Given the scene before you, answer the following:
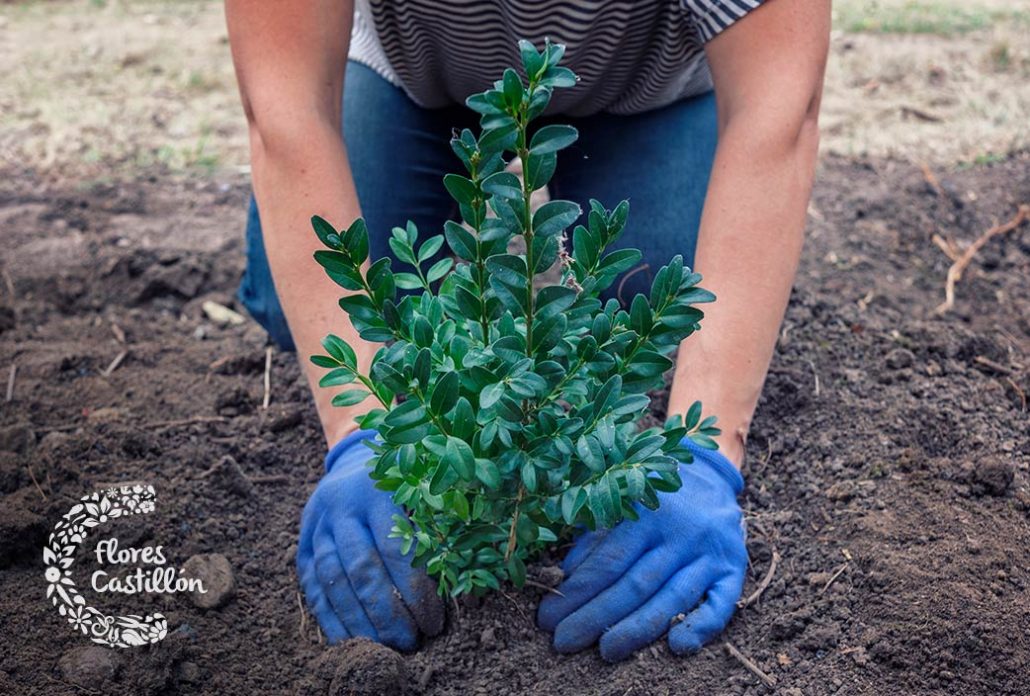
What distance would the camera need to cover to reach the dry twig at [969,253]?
2.91m

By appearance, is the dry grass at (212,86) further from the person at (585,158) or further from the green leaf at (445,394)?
the green leaf at (445,394)

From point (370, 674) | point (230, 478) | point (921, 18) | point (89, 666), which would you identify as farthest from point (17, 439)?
point (921, 18)

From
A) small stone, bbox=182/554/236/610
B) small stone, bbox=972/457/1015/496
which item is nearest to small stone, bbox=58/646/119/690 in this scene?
small stone, bbox=182/554/236/610

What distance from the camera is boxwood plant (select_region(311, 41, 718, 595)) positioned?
139 cm

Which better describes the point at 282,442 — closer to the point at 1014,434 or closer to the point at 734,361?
the point at 734,361

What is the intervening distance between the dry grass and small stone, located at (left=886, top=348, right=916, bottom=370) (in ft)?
4.96

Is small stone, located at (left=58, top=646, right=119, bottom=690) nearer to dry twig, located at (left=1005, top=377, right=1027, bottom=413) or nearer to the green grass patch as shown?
dry twig, located at (left=1005, top=377, right=1027, bottom=413)

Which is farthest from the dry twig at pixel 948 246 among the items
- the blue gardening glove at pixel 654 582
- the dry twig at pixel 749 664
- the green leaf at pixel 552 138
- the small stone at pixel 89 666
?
the small stone at pixel 89 666

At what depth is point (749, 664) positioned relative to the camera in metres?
1.78

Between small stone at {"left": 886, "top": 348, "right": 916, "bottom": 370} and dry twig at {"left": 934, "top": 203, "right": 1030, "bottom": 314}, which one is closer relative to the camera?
small stone at {"left": 886, "top": 348, "right": 916, "bottom": 370}

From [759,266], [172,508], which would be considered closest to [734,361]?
[759,266]

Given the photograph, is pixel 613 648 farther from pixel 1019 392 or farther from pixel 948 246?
pixel 948 246

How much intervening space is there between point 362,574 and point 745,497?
0.79m

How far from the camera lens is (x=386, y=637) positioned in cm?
188
